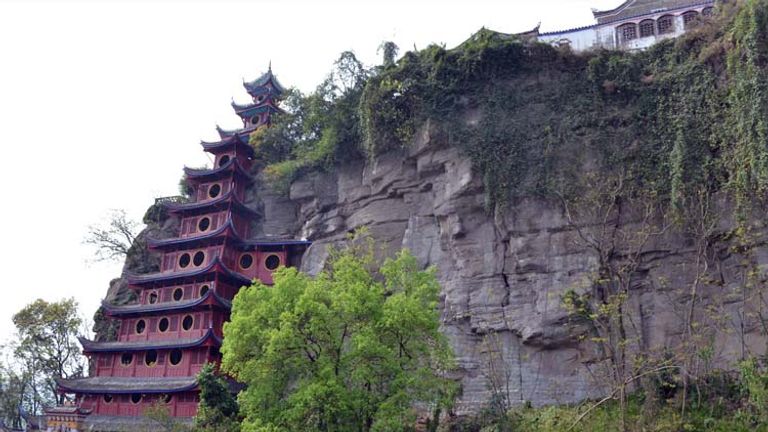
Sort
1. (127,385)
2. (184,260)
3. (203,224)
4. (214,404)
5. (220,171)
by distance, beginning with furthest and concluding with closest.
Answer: (220,171) < (203,224) < (184,260) < (127,385) < (214,404)

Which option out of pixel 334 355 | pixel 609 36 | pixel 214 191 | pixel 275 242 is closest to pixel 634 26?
pixel 609 36

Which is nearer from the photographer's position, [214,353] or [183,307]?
[214,353]

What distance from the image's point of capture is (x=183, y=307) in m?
28.8

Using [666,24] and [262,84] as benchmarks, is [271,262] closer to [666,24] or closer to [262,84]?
[262,84]

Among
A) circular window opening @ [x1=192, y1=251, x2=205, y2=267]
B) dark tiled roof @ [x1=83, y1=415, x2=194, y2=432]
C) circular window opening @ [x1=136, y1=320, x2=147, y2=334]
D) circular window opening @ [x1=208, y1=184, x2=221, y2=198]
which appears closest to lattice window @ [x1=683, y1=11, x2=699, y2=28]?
circular window opening @ [x1=208, y1=184, x2=221, y2=198]

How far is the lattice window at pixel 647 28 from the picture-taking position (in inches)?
1081

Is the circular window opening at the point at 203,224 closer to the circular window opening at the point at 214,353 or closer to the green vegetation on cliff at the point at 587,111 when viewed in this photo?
the circular window opening at the point at 214,353

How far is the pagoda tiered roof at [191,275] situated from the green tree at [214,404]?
646 centimetres

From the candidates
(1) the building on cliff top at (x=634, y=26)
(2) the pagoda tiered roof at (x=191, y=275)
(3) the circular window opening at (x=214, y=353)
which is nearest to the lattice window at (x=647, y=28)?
(1) the building on cliff top at (x=634, y=26)

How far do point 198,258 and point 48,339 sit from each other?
10377 mm

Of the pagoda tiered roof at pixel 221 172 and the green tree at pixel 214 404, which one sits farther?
the pagoda tiered roof at pixel 221 172

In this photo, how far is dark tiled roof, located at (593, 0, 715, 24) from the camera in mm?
27625

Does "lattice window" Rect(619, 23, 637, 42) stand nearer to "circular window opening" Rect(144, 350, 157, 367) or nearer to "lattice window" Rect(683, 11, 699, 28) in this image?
"lattice window" Rect(683, 11, 699, 28)

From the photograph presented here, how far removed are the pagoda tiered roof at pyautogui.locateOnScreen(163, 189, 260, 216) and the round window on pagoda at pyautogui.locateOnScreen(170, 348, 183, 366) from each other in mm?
7203
